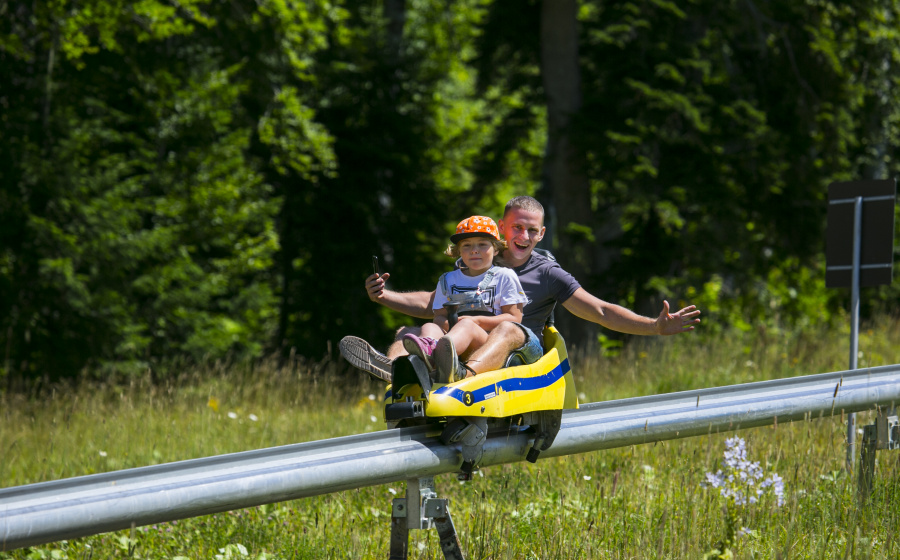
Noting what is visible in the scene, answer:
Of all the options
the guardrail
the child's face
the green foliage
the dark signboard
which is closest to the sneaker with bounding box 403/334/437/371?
the guardrail

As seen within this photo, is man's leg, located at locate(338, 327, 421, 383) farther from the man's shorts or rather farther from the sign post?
the sign post

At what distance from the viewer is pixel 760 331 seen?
38.0 feet

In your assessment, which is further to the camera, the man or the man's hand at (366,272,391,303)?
the man's hand at (366,272,391,303)

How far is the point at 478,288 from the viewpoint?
13.5 feet

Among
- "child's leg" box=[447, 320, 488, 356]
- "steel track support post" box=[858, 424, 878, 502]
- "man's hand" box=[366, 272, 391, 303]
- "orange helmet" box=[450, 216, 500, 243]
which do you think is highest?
"orange helmet" box=[450, 216, 500, 243]

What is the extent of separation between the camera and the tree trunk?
46.7ft

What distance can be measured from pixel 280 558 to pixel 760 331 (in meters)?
8.63

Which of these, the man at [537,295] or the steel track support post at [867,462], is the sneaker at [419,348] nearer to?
the man at [537,295]

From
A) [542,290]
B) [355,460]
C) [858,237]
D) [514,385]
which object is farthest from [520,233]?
[858,237]

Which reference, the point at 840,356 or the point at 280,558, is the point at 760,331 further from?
the point at 280,558

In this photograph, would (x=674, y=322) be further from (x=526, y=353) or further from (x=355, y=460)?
(x=355, y=460)

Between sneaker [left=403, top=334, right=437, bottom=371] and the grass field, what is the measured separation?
90cm

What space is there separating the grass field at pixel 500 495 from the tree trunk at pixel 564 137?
5.39 meters

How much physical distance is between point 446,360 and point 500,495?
1.41m
